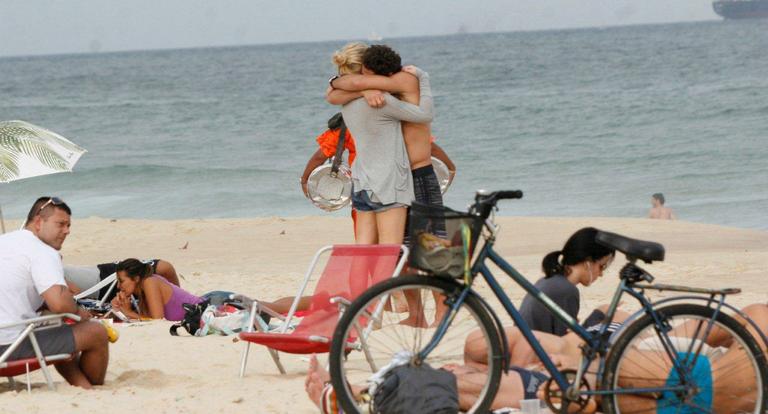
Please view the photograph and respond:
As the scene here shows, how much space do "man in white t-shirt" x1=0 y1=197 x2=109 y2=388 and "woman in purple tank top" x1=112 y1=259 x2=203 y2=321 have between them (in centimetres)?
217

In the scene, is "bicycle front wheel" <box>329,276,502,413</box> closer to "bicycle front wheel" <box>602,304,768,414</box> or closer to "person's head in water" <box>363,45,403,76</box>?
"bicycle front wheel" <box>602,304,768,414</box>

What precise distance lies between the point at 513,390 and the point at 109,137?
2710 cm

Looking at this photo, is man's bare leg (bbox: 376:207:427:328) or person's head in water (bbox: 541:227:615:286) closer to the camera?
person's head in water (bbox: 541:227:615:286)

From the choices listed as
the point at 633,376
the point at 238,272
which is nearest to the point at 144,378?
the point at 633,376

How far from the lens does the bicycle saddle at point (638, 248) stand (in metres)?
3.96

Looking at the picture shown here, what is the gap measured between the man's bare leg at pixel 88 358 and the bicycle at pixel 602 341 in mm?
1471

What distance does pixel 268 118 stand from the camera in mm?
33094

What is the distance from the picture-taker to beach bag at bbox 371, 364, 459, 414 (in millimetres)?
4043

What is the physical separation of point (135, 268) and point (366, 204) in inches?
72.8

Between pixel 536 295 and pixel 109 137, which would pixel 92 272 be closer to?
pixel 536 295

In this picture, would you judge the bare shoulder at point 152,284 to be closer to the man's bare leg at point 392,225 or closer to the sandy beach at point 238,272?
the sandy beach at point 238,272

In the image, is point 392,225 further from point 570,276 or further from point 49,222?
point 49,222

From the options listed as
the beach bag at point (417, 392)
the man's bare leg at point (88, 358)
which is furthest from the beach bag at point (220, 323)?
the beach bag at point (417, 392)

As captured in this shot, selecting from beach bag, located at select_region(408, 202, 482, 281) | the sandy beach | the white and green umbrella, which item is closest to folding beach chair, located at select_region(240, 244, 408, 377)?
the sandy beach
